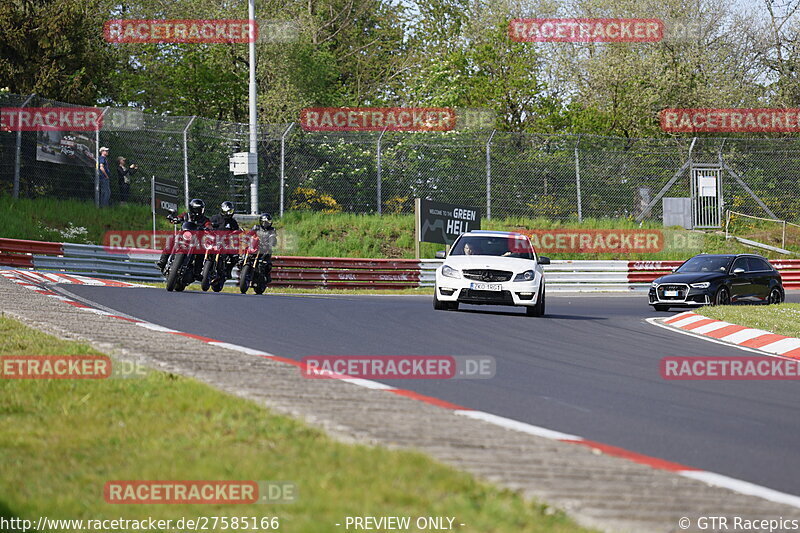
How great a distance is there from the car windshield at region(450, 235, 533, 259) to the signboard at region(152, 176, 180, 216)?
841cm

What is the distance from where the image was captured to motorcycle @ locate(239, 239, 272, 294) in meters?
21.0

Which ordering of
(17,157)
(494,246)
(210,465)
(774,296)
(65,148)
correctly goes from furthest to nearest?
(65,148), (17,157), (774,296), (494,246), (210,465)

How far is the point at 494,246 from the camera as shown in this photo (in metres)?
19.1

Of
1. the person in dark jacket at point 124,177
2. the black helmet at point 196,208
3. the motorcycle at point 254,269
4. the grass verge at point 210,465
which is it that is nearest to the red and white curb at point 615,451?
the grass verge at point 210,465

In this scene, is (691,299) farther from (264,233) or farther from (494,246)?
(264,233)

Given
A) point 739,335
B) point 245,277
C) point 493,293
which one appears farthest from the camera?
point 245,277

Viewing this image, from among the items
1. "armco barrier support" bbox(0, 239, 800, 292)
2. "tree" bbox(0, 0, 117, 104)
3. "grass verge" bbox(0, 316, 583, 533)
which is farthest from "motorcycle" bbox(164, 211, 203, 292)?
"tree" bbox(0, 0, 117, 104)

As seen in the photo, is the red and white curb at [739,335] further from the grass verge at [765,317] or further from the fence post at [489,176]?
the fence post at [489,176]

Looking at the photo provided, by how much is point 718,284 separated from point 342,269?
10249 millimetres

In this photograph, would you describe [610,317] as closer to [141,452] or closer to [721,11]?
[141,452]

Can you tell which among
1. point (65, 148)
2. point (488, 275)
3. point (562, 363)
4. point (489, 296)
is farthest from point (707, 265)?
point (65, 148)

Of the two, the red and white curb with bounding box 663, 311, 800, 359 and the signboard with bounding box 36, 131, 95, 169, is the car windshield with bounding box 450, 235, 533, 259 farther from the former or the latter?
the signboard with bounding box 36, 131, 95, 169

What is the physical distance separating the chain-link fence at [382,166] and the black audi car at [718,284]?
816 centimetres

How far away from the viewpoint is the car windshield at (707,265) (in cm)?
2366
